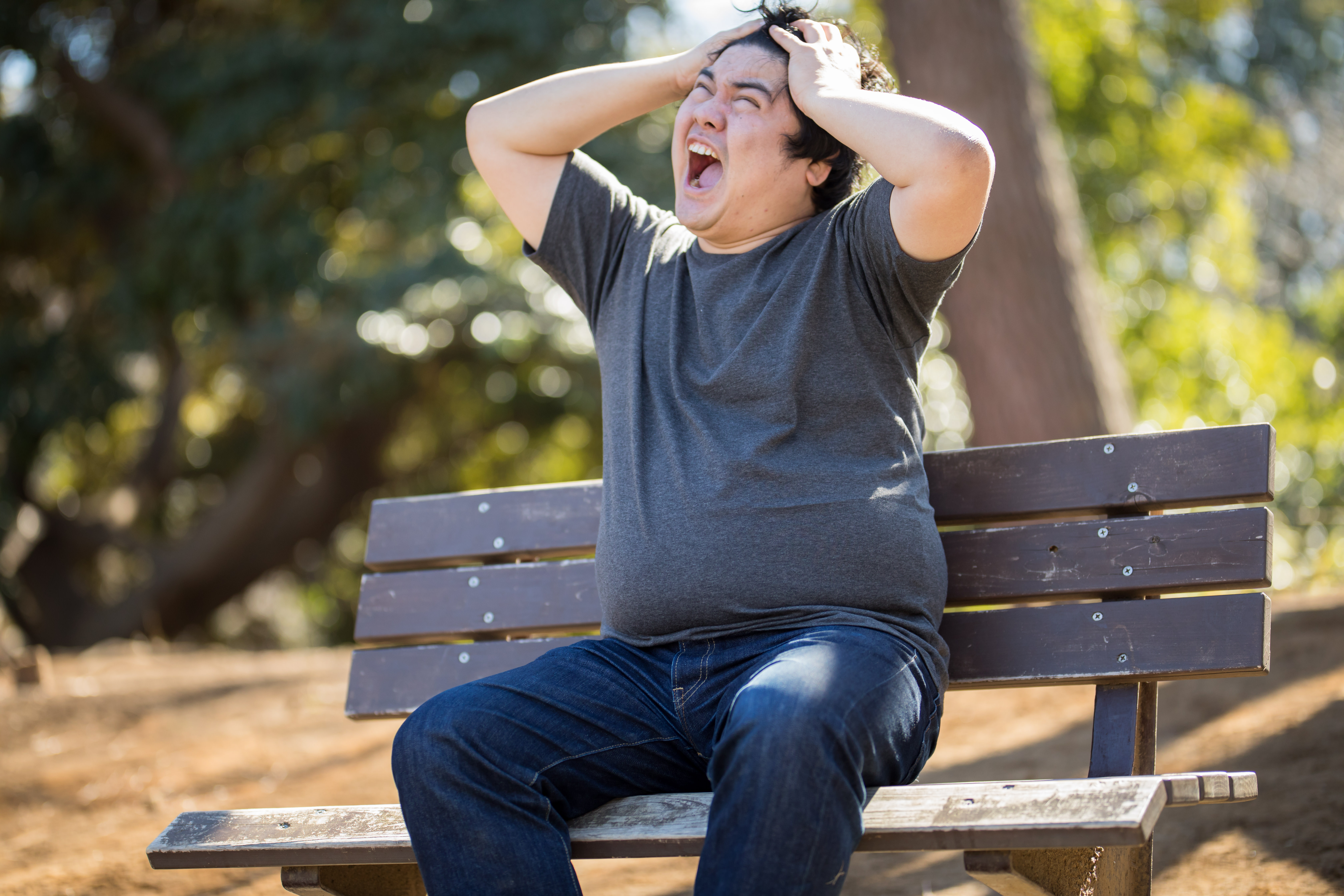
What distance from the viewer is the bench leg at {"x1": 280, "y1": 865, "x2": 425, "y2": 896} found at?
189 centimetres

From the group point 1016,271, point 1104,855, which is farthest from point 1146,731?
point 1016,271

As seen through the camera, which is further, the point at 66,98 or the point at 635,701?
the point at 66,98

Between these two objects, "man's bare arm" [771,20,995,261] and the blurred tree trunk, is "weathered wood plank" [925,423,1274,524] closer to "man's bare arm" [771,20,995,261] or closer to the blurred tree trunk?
"man's bare arm" [771,20,995,261]

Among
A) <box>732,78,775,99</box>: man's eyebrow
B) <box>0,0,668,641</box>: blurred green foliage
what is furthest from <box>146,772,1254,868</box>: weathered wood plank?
<box>0,0,668,641</box>: blurred green foliage

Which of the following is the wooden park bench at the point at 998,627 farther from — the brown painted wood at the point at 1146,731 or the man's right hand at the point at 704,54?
the man's right hand at the point at 704,54

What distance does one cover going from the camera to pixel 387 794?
3.64 m

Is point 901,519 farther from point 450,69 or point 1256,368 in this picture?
point 450,69

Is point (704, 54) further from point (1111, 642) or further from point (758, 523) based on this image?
point (1111, 642)

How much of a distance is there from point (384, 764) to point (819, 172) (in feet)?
8.81

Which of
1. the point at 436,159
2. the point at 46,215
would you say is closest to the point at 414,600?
the point at 436,159

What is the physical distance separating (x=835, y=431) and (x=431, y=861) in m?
0.93

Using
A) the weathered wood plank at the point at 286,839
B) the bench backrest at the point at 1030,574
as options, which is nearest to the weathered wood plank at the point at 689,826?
the weathered wood plank at the point at 286,839

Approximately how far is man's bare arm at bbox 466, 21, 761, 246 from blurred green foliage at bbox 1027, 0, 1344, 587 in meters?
4.99

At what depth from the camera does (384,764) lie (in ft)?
13.0
